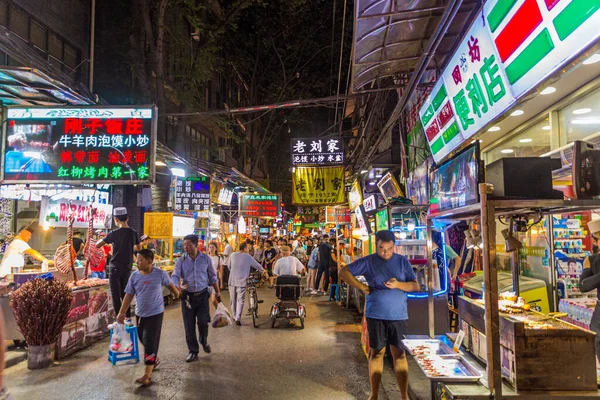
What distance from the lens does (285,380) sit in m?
6.37

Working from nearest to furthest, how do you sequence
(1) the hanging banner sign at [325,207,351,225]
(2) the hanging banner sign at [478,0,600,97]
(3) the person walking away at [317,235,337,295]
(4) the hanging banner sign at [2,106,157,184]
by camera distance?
(2) the hanging banner sign at [478,0,600,97], (4) the hanging banner sign at [2,106,157,184], (3) the person walking away at [317,235,337,295], (1) the hanging banner sign at [325,207,351,225]

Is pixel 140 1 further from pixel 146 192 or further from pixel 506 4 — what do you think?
pixel 506 4

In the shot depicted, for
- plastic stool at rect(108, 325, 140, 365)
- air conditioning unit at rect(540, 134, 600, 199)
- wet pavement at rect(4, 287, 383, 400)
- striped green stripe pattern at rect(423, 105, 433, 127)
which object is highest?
striped green stripe pattern at rect(423, 105, 433, 127)

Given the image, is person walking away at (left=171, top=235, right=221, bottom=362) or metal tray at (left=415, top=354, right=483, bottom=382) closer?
metal tray at (left=415, top=354, right=483, bottom=382)

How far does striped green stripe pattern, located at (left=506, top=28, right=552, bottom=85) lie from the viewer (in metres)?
3.27

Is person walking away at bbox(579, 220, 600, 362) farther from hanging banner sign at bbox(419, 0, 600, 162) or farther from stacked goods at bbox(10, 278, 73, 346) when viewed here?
Answer: stacked goods at bbox(10, 278, 73, 346)

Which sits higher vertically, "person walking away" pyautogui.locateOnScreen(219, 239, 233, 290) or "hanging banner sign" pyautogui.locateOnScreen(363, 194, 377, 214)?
"hanging banner sign" pyautogui.locateOnScreen(363, 194, 377, 214)

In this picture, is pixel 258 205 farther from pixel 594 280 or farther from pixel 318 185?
pixel 594 280

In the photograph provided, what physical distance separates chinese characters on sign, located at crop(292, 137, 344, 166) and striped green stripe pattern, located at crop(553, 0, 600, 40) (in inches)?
520

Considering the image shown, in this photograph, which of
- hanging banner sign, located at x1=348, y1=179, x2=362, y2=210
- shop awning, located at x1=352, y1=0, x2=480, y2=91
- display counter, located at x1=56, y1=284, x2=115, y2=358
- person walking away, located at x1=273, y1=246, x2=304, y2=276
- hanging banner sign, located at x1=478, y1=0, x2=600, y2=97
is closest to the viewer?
hanging banner sign, located at x1=478, y1=0, x2=600, y2=97

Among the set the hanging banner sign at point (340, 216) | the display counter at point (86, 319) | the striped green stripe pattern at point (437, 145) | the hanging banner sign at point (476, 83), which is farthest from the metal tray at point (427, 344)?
the hanging banner sign at point (340, 216)

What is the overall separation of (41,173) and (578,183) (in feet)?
28.4

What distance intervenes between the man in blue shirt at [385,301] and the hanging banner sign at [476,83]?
1788mm

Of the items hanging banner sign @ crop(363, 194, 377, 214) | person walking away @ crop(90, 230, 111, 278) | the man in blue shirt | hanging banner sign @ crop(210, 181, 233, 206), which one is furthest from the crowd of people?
hanging banner sign @ crop(210, 181, 233, 206)
